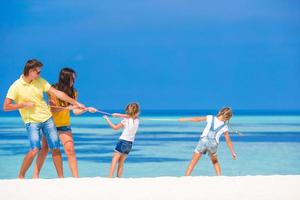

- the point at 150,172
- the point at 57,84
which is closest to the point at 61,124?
the point at 57,84

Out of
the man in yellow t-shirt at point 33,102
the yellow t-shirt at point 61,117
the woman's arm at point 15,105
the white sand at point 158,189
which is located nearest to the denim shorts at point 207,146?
the white sand at point 158,189

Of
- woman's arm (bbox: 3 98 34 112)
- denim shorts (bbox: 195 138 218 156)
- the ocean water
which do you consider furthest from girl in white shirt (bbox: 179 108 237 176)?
the ocean water

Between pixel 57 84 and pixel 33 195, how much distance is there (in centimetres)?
181

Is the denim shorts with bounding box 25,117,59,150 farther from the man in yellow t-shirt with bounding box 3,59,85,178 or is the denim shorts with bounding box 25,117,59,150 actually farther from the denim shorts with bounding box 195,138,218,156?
the denim shorts with bounding box 195,138,218,156

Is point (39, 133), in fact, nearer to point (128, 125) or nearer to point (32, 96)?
point (32, 96)

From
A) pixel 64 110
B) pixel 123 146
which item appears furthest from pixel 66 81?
pixel 123 146

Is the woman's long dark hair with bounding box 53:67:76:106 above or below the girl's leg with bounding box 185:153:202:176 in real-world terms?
below

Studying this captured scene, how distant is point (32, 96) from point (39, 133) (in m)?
0.40

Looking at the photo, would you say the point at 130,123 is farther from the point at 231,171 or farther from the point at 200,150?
the point at 231,171

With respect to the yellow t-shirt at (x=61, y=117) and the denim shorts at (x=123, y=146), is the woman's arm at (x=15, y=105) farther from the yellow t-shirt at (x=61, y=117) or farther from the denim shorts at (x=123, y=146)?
the denim shorts at (x=123, y=146)

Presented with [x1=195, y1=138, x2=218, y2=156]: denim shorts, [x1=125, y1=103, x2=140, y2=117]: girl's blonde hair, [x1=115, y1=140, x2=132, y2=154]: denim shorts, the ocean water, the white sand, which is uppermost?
the ocean water

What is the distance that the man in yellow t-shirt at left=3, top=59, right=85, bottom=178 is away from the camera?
7.92 metres

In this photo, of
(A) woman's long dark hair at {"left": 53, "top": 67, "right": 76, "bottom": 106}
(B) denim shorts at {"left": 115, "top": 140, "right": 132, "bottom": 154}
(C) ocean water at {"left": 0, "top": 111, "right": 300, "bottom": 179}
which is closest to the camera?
(A) woman's long dark hair at {"left": 53, "top": 67, "right": 76, "bottom": 106}

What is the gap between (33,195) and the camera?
6.79 m
